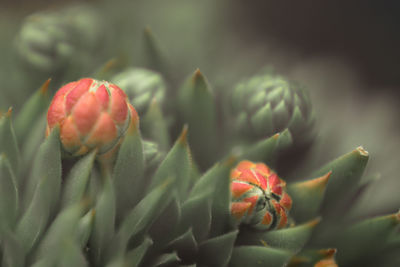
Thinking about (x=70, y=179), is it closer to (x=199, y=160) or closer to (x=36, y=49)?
(x=199, y=160)

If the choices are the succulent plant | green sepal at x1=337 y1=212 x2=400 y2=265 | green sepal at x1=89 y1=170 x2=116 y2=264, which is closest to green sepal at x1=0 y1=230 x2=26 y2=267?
the succulent plant

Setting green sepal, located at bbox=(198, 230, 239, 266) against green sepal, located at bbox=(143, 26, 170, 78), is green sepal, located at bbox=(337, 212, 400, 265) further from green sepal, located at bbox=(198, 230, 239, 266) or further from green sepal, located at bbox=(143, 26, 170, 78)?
green sepal, located at bbox=(143, 26, 170, 78)

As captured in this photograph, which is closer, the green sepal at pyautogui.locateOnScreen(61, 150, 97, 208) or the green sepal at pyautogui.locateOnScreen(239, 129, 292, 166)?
the green sepal at pyautogui.locateOnScreen(61, 150, 97, 208)

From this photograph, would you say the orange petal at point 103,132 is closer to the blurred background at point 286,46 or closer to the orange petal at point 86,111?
the orange petal at point 86,111

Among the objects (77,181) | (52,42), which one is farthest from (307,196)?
(52,42)

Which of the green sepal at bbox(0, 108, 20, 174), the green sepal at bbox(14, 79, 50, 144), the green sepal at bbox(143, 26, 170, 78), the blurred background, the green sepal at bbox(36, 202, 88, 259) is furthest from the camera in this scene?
the blurred background

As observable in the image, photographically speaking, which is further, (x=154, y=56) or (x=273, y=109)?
(x=154, y=56)

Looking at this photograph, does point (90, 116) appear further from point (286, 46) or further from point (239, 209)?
point (286, 46)
